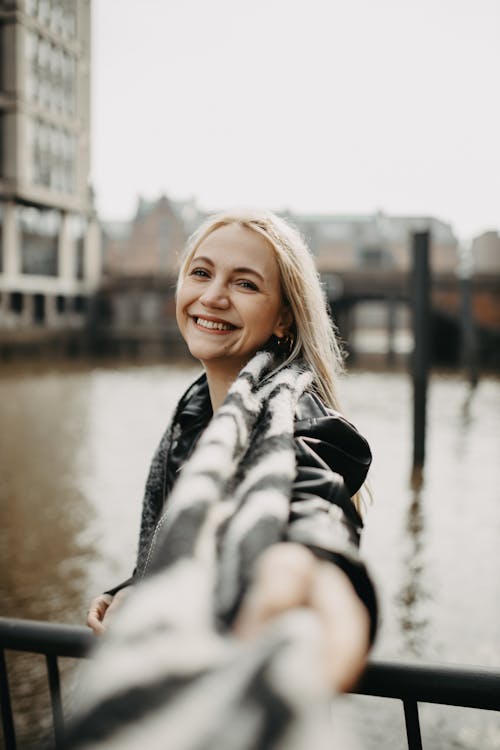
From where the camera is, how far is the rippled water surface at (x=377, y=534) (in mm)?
4500

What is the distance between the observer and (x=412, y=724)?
1379 millimetres

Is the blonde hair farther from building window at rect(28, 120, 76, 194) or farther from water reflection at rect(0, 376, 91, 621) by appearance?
building window at rect(28, 120, 76, 194)

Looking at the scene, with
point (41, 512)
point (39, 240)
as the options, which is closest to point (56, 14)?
point (39, 240)

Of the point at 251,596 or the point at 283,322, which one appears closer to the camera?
the point at 251,596

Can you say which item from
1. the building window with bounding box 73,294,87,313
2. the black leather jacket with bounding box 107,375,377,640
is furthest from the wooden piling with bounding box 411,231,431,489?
the building window with bounding box 73,294,87,313

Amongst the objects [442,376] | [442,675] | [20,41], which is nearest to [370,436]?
[442,675]

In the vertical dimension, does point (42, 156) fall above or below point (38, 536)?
above

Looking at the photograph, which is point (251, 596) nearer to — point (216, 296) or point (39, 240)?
point (216, 296)

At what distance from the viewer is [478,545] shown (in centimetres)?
704

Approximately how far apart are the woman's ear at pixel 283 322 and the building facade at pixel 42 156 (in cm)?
2923

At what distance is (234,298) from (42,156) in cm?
3258

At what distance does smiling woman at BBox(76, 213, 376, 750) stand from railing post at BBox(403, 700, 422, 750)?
0.46 m

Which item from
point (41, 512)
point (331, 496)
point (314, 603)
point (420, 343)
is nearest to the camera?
point (314, 603)

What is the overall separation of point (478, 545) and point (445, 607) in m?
1.57
